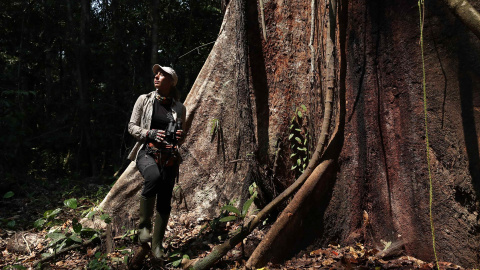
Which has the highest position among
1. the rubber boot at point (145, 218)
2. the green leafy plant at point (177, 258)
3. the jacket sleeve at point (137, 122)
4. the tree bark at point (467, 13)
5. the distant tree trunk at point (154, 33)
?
the distant tree trunk at point (154, 33)

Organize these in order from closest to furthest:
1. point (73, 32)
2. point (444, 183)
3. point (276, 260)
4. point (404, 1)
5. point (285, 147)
A: 1. point (444, 183)
2. point (404, 1)
3. point (276, 260)
4. point (285, 147)
5. point (73, 32)

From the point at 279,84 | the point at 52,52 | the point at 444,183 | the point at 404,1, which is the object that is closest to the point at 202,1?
the point at 52,52

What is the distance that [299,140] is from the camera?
403 cm

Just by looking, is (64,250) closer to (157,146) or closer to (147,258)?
(147,258)

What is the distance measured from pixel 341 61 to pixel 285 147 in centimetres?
111

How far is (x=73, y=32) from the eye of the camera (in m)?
12.4

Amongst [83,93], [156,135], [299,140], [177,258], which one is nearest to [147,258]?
[177,258]

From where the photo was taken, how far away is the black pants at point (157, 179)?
3.68 m

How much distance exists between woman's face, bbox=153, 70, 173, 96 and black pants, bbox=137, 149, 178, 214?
0.65m

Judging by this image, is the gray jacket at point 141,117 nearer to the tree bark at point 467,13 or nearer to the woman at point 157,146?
the woman at point 157,146

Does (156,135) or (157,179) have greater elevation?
(156,135)

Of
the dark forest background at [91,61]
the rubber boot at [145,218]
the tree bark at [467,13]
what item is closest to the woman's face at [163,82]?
the rubber boot at [145,218]

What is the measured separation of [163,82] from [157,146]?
655 millimetres

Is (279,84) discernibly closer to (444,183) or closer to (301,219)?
(301,219)
